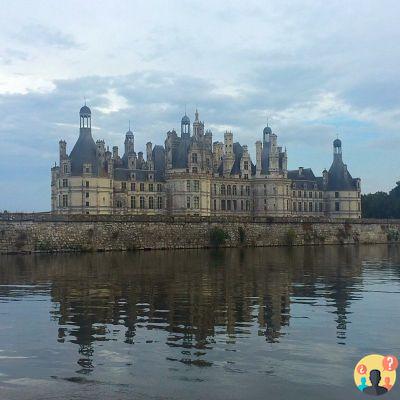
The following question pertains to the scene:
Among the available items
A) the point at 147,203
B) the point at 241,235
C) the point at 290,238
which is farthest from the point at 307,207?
the point at 241,235

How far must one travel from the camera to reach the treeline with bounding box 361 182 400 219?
129500 mm

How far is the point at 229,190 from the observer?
109m

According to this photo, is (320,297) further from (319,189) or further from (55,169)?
(319,189)

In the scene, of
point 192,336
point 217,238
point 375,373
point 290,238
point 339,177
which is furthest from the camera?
point 339,177

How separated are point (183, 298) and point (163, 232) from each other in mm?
47787

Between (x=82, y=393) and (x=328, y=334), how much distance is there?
840 cm

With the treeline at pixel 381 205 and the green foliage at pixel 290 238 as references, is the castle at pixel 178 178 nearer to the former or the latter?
the treeline at pixel 381 205

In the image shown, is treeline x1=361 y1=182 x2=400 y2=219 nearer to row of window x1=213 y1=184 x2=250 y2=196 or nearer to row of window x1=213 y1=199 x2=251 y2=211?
→ row of window x1=213 y1=199 x2=251 y2=211

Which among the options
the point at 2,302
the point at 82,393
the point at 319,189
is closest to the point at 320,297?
the point at 2,302

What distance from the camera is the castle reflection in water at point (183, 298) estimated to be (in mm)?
18594

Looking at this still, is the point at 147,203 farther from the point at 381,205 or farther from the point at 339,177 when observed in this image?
the point at 381,205

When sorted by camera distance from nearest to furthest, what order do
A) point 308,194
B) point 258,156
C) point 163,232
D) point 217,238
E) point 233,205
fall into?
point 163,232, point 217,238, point 233,205, point 258,156, point 308,194

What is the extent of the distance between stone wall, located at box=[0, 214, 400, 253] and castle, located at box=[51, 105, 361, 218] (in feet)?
59.0

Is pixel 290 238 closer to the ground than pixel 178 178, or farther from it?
closer to the ground
